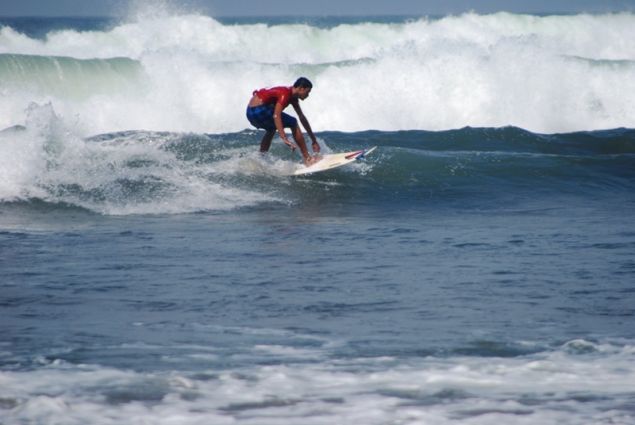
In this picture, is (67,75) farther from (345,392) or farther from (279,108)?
(345,392)

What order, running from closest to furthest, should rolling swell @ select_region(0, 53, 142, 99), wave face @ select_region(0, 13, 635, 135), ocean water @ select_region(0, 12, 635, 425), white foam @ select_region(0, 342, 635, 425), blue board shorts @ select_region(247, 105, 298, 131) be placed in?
1. white foam @ select_region(0, 342, 635, 425)
2. ocean water @ select_region(0, 12, 635, 425)
3. blue board shorts @ select_region(247, 105, 298, 131)
4. wave face @ select_region(0, 13, 635, 135)
5. rolling swell @ select_region(0, 53, 142, 99)

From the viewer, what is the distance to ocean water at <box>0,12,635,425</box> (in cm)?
564

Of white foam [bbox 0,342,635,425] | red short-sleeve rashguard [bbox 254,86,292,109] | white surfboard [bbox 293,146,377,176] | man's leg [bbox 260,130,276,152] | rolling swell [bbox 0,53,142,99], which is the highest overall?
rolling swell [bbox 0,53,142,99]

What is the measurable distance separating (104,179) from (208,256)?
4.08 metres

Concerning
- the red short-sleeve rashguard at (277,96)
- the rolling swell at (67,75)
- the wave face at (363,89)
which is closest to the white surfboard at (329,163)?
the red short-sleeve rashguard at (277,96)

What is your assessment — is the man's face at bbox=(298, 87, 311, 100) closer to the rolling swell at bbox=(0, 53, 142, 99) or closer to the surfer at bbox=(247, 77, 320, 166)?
the surfer at bbox=(247, 77, 320, 166)

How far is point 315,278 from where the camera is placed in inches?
332

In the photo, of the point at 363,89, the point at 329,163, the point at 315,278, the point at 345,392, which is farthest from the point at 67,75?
the point at 345,392

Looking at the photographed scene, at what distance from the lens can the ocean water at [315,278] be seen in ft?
18.5

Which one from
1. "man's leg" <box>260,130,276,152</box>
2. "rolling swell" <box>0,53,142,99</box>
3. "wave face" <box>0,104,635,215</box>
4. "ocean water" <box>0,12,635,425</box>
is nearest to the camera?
"ocean water" <box>0,12,635,425</box>

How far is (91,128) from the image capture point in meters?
22.2

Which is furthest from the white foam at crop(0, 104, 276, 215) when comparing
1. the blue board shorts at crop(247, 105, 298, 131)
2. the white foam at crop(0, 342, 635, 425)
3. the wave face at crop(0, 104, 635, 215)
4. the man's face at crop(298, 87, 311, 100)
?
the white foam at crop(0, 342, 635, 425)

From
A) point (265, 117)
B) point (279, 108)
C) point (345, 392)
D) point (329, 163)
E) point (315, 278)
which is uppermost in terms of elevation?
point (279, 108)

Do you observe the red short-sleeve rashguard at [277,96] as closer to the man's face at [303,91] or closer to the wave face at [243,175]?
the man's face at [303,91]
